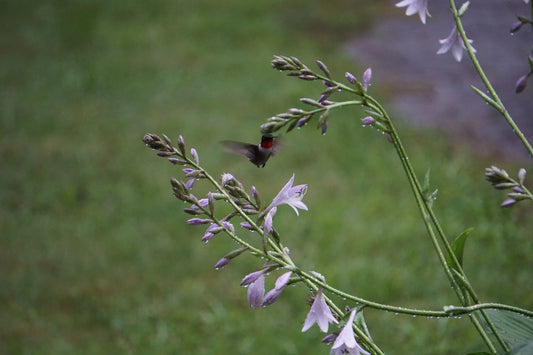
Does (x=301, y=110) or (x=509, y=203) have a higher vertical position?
(x=301, y=110)

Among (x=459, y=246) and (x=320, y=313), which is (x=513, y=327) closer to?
(x=459, y=246)

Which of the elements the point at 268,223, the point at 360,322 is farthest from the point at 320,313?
the point at 268,223

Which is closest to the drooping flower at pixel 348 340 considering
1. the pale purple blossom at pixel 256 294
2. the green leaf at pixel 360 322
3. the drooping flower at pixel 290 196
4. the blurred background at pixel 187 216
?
the green leaf at pixel 360 322

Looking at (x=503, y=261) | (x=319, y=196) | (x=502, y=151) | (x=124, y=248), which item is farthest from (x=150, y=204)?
(x=502, y=151)

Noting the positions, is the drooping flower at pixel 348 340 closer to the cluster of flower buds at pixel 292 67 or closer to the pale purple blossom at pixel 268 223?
the pale purple blossom at pixel 268 223

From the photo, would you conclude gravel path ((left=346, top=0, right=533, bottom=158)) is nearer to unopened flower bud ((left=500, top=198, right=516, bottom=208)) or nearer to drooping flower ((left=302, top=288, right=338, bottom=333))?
unopened flower bud ((left=500, top=198, right=516, bottom=208))

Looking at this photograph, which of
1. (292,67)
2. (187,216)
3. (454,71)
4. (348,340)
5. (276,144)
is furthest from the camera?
(454,71)
